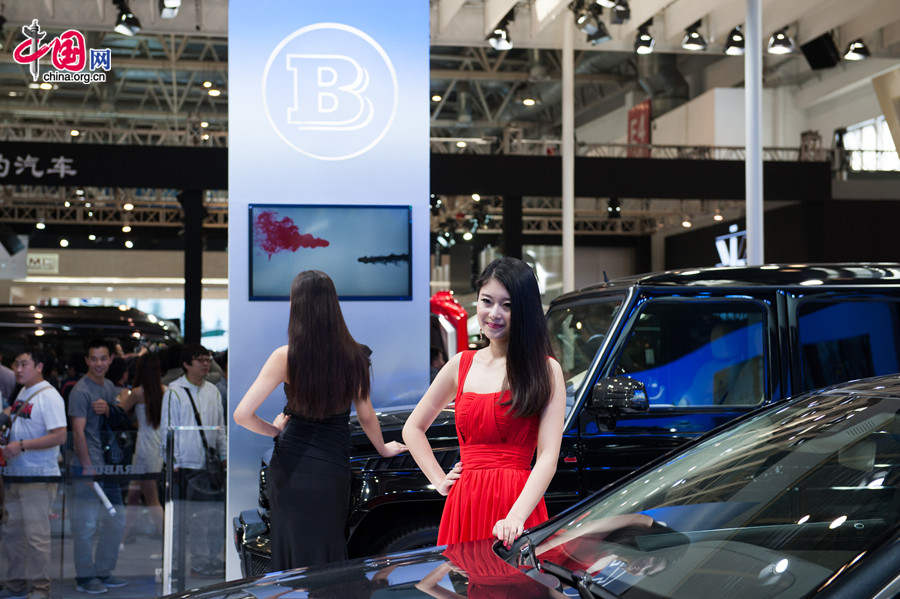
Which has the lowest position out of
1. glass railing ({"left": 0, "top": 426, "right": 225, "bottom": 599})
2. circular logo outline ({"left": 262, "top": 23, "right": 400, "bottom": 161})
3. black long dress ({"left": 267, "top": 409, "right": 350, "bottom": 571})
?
glass railing ({"left": 0, "top": 426, "right": 225, "bottom": 599})

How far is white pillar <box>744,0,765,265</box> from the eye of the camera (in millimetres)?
8672

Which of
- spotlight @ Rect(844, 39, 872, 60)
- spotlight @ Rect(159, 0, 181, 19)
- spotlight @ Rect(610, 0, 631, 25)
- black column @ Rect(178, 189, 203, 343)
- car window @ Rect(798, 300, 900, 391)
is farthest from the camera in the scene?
black column @ Rect(178, 189, 203, 343)

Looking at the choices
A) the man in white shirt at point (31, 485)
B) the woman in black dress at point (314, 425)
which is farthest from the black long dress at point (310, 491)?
the man in white shirt at point (31, 485)

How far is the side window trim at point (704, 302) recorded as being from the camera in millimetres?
4250

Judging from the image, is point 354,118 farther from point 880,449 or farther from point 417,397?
point 880,449

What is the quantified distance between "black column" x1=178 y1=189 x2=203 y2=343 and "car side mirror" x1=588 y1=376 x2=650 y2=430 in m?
14.6

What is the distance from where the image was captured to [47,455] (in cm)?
598

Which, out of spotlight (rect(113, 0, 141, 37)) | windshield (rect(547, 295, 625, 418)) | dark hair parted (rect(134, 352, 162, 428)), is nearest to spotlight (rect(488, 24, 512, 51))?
spotlight (rect(113, 0, 141, 37))

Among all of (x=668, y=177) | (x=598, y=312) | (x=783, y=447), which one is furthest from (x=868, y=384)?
(x=668, y=177)

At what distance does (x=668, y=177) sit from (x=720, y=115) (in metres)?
3.55

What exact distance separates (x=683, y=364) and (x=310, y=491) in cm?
169

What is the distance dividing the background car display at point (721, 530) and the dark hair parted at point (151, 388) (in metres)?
4.69

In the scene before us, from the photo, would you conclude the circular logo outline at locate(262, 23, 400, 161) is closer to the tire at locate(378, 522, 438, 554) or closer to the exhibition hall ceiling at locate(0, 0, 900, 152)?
the tire at locate(378, 522, 438, 554)

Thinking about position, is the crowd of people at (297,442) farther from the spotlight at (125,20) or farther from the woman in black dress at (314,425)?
the spotlight at (125,20)
